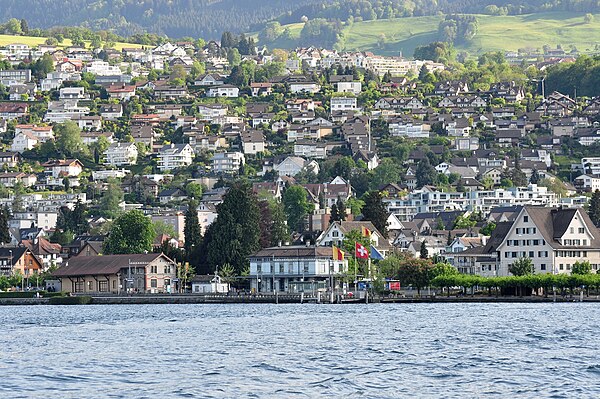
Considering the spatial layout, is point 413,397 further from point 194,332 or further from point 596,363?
point 194,332

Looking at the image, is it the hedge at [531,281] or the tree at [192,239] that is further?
the tree at [192,239]

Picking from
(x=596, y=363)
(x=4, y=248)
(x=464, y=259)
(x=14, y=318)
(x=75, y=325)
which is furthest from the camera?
(x=4, y=248)

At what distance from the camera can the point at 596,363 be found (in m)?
50.5

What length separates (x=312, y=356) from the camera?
2152 inches

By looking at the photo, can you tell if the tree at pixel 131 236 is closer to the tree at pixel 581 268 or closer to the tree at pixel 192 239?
the tree at pixel 192 239

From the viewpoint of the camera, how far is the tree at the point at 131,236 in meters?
137

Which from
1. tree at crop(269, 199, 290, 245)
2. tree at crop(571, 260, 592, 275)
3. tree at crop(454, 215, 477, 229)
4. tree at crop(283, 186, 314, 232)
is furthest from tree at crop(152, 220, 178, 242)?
tree at crop(571, 260, 592, 275)

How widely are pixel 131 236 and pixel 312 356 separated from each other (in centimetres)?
8557

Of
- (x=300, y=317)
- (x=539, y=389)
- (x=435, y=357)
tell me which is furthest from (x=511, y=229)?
(x=539, y=389)

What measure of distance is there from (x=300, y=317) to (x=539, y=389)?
122 ft

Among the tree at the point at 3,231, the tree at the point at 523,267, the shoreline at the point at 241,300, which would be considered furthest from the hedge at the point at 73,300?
the tree at the point at 3,231

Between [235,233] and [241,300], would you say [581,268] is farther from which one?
[235,233]

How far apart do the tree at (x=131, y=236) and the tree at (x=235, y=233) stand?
17.8 metres

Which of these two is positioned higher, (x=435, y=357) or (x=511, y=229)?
(x=511, y=229)
